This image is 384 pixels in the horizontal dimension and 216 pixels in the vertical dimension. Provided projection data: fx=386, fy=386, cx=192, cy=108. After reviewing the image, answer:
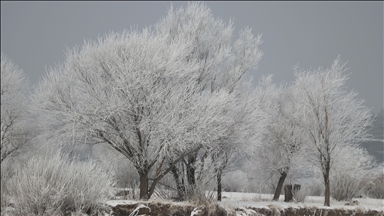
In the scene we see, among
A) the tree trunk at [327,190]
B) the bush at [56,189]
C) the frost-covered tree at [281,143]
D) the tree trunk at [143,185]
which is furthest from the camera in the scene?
the frost-covered tree at [281,143]

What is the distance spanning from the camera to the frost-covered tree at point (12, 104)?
1082 cm

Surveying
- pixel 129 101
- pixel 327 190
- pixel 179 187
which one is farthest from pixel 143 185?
pixel 327 190

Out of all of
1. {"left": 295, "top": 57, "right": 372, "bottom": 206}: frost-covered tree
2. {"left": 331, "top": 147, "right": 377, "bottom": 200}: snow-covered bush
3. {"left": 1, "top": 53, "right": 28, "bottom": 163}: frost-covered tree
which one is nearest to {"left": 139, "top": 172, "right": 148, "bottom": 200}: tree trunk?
{"left": 1, "top": 53, "right": 28, "bottom": 163}: frost-covered tree

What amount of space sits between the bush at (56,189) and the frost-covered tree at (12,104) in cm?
286

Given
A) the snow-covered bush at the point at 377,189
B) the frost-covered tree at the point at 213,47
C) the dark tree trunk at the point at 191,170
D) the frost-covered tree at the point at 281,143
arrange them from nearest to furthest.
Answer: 1. the dark tree trunk at the point at 191,170
2. the frost-covered tree at the point at 213,47
3. the frost-covered tree at the point at 281,143
4. the snow-covered bush at the point at 377,189

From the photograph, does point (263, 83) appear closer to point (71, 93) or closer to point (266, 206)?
point (266, 206)

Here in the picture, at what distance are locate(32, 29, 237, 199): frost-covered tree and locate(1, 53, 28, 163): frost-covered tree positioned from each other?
0.80 meters

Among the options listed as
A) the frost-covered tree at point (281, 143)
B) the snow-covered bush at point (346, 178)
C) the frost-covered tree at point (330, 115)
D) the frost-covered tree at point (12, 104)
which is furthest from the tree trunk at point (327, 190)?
the frost-covered tree at point (12, 104)

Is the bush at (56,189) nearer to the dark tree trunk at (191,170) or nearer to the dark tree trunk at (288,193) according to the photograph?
the dark tree trunk at (191,170)

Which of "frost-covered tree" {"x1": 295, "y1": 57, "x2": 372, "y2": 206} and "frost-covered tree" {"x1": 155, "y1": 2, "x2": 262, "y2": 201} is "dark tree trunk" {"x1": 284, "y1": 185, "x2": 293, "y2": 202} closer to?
"frost-covered tree" {"x1": 295, "y1": 57, "x2": 372, "y2": 206}

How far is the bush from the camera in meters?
8.30

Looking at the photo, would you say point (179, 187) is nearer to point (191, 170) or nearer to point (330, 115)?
point (191, 170)

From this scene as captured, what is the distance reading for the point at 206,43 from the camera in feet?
49.3

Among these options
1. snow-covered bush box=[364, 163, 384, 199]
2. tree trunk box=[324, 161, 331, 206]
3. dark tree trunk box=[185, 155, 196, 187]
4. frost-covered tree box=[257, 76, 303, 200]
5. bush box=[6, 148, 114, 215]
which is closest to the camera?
bush box=[6, 148, 114, 215]
